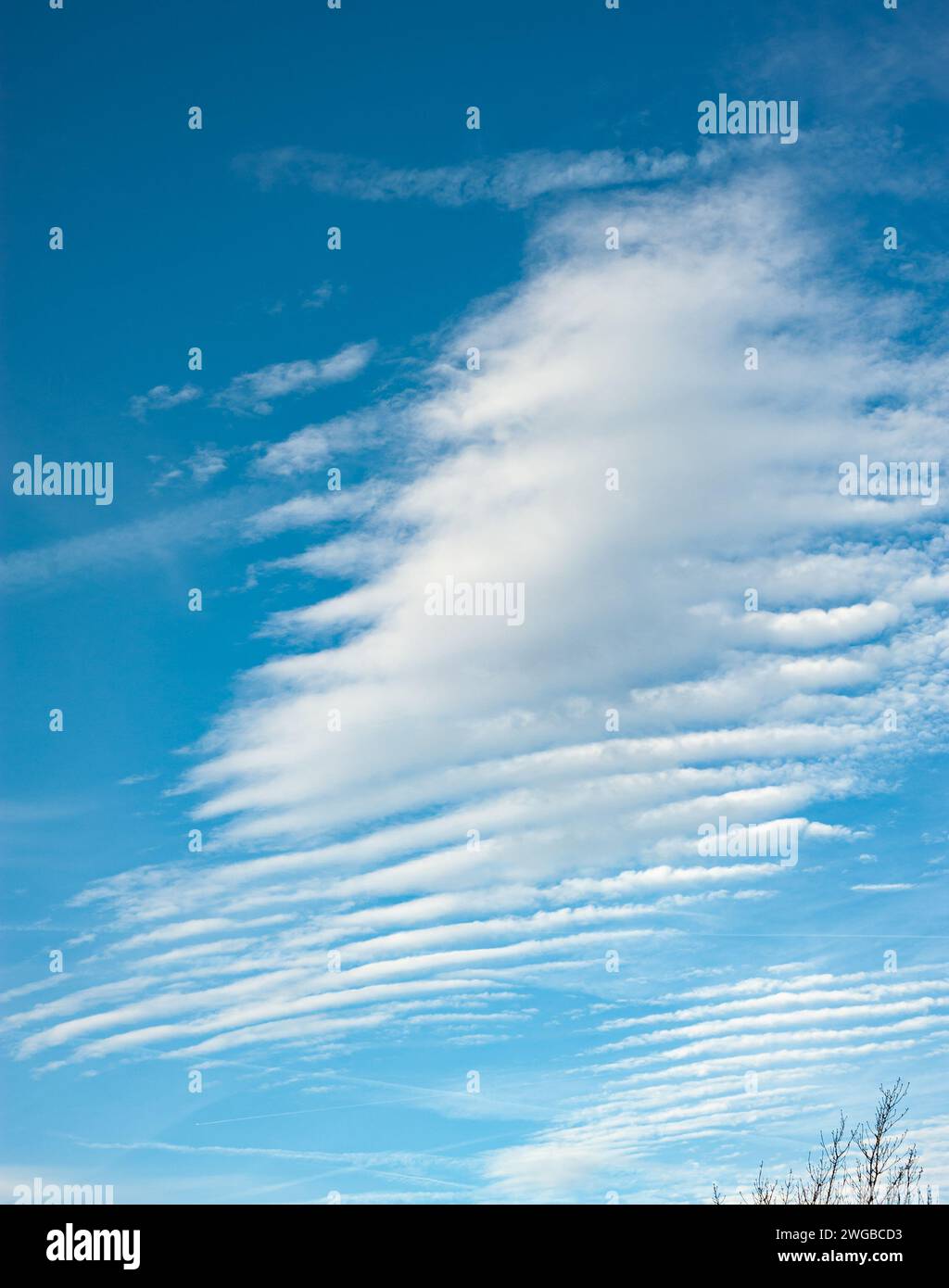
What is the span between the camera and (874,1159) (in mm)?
28891

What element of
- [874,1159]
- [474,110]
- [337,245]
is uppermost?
[474,110]
